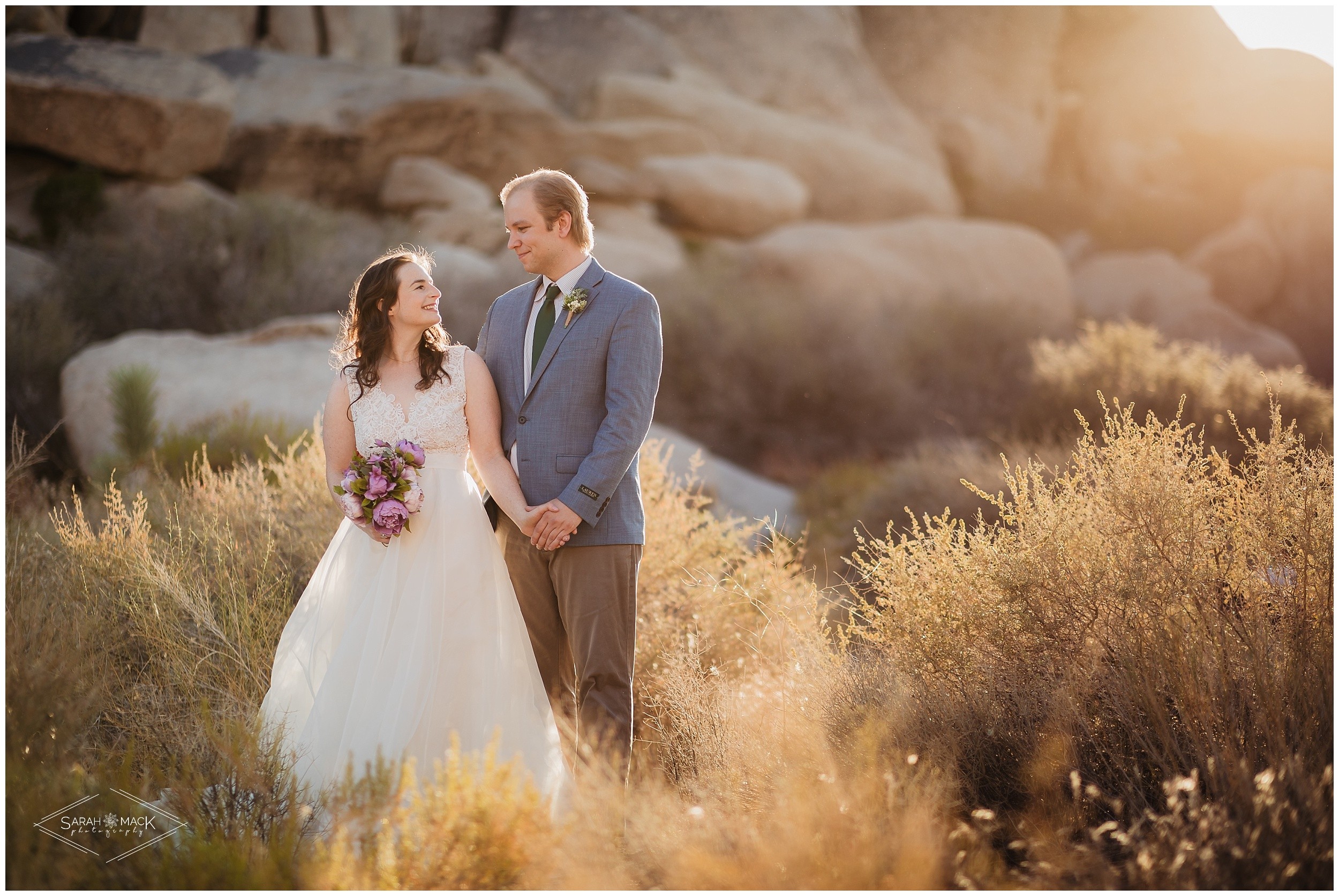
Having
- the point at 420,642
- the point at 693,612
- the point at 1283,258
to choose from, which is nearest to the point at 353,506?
the point at 420,642

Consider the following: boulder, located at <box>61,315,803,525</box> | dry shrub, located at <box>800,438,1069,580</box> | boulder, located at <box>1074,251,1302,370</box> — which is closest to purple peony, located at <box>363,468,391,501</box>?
dry shrub, located at <box>800,438,1069,580</box>

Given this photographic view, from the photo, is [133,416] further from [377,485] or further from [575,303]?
[575,303]

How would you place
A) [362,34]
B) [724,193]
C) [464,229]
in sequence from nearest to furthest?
[464,229]
[724,193]
[362,34]

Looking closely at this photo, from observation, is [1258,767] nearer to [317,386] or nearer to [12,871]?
[12,871]

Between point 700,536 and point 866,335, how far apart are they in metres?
9.02

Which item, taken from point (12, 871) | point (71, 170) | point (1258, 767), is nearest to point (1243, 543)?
point (1258, 767)

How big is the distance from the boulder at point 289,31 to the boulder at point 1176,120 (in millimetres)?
18912

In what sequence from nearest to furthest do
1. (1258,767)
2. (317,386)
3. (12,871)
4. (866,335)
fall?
(12,871) < (1258,767) < (317,386) < (866,335)

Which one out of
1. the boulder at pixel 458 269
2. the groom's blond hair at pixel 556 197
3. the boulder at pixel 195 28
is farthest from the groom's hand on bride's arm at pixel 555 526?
the boulder at pixel 195 28

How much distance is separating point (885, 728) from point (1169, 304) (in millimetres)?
20416

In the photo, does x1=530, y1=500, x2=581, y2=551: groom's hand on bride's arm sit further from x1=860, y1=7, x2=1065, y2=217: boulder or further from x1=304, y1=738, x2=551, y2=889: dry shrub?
x1=860, y1=7, x2=1065, y2=217: boulder

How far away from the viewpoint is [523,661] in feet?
10.3

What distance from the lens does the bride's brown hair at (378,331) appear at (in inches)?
131

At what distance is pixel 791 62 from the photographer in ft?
72.3
